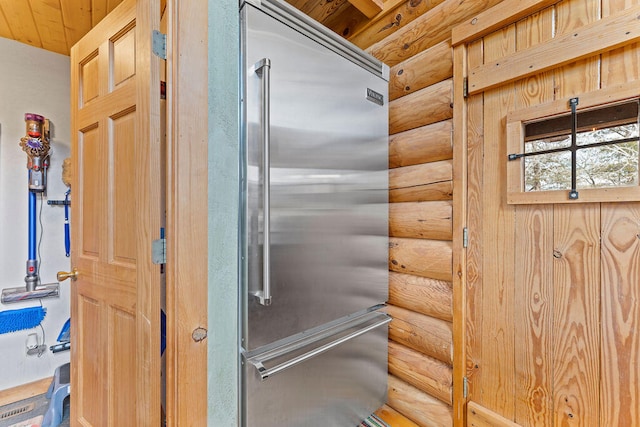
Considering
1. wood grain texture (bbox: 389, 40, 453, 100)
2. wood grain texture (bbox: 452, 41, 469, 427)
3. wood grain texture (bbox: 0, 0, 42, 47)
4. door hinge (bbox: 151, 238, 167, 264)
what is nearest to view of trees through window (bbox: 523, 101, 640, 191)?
wood grain texture (bbox: 452, 41, 469, 427)

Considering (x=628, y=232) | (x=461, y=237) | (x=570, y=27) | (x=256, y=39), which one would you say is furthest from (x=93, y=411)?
(x=570, y=27)

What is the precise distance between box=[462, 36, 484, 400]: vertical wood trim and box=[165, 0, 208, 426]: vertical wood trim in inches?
44.4

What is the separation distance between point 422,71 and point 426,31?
196 millimetres

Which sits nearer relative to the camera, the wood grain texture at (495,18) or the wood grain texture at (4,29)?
the wood grain texture at (495,18)

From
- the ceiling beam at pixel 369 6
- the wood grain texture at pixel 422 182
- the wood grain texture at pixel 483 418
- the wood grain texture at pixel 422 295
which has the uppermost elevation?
the ceiling beam at pixel 369 6

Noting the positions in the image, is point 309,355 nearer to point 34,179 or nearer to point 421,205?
point 421,205

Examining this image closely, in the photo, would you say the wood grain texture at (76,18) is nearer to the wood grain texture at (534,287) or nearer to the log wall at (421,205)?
the log wall at (421,205)

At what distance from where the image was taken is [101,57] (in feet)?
4.21

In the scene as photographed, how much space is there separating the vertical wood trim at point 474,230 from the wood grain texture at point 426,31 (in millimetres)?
173

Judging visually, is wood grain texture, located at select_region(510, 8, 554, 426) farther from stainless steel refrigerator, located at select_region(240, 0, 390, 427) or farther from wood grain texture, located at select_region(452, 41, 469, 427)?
stainless steel refrigerator, located at select_region(240, 0, 390, 427)

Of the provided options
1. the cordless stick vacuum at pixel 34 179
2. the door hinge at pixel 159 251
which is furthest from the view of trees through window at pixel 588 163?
the cordless stick vacuum at pixel 34 179

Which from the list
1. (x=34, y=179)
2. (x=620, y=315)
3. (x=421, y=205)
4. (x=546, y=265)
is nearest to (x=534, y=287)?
(x=546, y=265)

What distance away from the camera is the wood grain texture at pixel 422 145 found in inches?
55.5

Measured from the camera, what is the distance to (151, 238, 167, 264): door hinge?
3.22 feet
